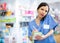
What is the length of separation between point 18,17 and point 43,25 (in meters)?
0.26

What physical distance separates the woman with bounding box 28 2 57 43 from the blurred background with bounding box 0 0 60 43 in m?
0.04

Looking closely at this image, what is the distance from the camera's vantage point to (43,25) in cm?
170

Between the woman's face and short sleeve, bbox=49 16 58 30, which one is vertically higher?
the woman's face

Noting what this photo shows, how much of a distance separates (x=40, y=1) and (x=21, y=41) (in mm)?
430

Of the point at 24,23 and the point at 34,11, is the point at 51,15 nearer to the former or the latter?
the point at 34,11

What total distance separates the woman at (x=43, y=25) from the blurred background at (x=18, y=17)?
0.04 m

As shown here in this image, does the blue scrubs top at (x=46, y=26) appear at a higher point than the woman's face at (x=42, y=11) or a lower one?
lower

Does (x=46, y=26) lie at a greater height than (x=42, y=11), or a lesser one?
lesser

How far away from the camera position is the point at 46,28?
1.69 m

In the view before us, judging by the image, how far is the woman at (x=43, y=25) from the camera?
1.69 m

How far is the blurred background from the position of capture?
1703 millimetres

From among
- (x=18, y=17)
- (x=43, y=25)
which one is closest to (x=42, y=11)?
(x=43, y=25)

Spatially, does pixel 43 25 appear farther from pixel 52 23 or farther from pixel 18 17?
pixel 18 17

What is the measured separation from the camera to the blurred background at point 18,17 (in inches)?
67.1
